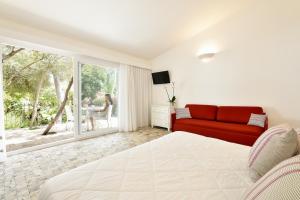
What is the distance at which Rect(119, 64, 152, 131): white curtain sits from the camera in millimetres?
4309

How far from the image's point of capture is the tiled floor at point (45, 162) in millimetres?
1760

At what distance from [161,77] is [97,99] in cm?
203

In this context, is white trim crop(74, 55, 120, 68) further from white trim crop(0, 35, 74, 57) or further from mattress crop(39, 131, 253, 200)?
mattress crop(39, 131, 253, 200)

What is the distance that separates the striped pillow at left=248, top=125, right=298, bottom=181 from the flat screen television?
381 centimetres

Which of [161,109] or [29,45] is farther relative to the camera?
[161,109]

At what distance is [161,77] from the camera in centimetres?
481

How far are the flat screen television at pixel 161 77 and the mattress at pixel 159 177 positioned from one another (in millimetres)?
3469

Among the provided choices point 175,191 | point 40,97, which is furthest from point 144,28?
point 40,97

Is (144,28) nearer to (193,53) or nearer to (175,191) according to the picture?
(193,53)

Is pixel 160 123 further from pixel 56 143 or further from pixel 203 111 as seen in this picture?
pixel 56 143

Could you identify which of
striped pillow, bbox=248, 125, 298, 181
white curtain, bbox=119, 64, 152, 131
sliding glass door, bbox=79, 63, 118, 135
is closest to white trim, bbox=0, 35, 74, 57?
sliding glass door, bbox=79, 63, 118, 135

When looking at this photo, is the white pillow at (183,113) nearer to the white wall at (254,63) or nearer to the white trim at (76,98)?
the white wall at (254,63)

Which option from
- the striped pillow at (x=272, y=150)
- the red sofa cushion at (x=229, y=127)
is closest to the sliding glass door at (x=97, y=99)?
the red sofa cushion at (x=229, y=127)

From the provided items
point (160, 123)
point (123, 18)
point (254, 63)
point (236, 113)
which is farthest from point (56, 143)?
point (254, 63)
